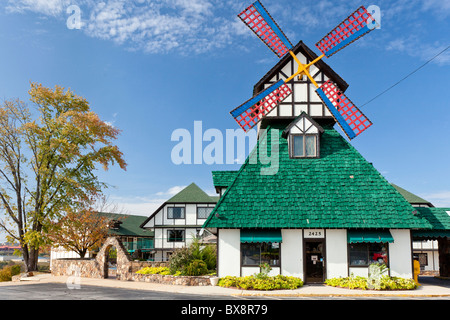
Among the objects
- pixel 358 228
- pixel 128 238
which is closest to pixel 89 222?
pixel 128 238

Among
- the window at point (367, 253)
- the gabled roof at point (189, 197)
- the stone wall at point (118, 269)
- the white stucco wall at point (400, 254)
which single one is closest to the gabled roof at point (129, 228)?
the gabled roof at point (189, 197)

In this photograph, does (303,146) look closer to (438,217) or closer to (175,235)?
(438,217)

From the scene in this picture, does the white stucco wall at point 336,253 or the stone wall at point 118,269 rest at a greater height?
the white stucco wall at point 336,253

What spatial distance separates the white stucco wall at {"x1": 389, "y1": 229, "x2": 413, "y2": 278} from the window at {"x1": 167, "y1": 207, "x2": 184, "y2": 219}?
31.8 meters

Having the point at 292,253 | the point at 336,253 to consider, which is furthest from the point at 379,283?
the point at 292,253

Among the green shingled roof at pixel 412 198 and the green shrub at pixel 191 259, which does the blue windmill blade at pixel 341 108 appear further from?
the green shingled roof at pixel 412 198

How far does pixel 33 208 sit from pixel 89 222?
28.8 feet

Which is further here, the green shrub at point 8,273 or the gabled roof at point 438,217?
the green shrub at point 8,273

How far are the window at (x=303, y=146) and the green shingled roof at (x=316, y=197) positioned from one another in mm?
381

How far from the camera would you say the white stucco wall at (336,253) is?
21.4 m

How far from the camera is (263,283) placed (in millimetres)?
19672

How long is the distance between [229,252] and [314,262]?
4.43 m

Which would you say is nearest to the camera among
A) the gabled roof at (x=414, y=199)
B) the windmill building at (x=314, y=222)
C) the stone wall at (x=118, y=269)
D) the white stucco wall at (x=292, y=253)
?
the windmill building at (x=314, y=222)
